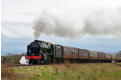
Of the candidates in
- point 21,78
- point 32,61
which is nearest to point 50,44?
point 32,61

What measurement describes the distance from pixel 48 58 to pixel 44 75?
8.30 m

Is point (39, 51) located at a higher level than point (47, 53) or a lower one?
higher

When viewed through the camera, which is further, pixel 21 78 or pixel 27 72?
pixel 27 72

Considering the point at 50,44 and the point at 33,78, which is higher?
the point at 50,44

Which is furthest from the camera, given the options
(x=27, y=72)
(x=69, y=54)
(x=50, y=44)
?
(x=69, y=54)

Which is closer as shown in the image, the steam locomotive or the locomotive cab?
the locomotive cab

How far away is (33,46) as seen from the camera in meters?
24.7

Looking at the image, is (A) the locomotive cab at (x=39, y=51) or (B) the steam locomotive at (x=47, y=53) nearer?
(A) the locomotive cab at (x=39, y=51)

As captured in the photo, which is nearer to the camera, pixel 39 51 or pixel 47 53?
pixel 39 51

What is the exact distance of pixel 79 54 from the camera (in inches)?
1351

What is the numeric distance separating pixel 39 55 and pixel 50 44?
3.00m

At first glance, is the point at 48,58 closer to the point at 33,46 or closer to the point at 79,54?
the point at 33,46

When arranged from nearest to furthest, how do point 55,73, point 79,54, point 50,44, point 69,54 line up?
point 55,73, point 50,44, point 69,54, point 79,54

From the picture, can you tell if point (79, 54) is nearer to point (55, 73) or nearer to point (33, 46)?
point (33, 46)
